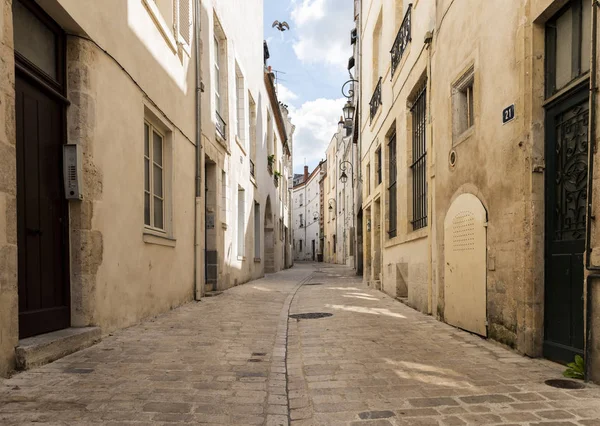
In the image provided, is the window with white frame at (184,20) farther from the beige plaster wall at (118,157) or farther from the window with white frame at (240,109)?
the window with white frame at (240,109)

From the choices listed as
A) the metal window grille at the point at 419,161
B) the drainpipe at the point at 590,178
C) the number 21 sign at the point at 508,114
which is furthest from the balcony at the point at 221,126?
the drainpipe at the point at 590,178

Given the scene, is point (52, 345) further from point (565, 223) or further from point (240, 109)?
point (240, 109)

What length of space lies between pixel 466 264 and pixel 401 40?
17.2ft

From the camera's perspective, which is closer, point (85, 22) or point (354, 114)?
point (85, 22)

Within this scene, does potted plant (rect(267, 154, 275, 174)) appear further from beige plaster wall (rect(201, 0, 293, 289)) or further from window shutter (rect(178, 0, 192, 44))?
window shutter (rect(178, 0, 192, 44))

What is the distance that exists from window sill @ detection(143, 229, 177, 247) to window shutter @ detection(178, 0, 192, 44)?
11.3 feet

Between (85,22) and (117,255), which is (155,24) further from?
(117,255)

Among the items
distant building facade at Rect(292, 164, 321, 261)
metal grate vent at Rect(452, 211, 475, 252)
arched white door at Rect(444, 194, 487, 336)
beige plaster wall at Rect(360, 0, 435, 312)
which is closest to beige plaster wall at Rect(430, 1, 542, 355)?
arched white door at Rect(444, 194, 487, 336)

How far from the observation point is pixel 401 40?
8953 millimetres

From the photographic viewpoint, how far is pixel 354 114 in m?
18.1

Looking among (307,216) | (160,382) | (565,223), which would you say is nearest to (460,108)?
(565,223)

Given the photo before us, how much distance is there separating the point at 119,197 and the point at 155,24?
2716 mm

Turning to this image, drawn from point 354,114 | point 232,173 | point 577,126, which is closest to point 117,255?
point 577,126

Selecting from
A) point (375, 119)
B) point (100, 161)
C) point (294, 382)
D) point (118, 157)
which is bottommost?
point (294, 382)
